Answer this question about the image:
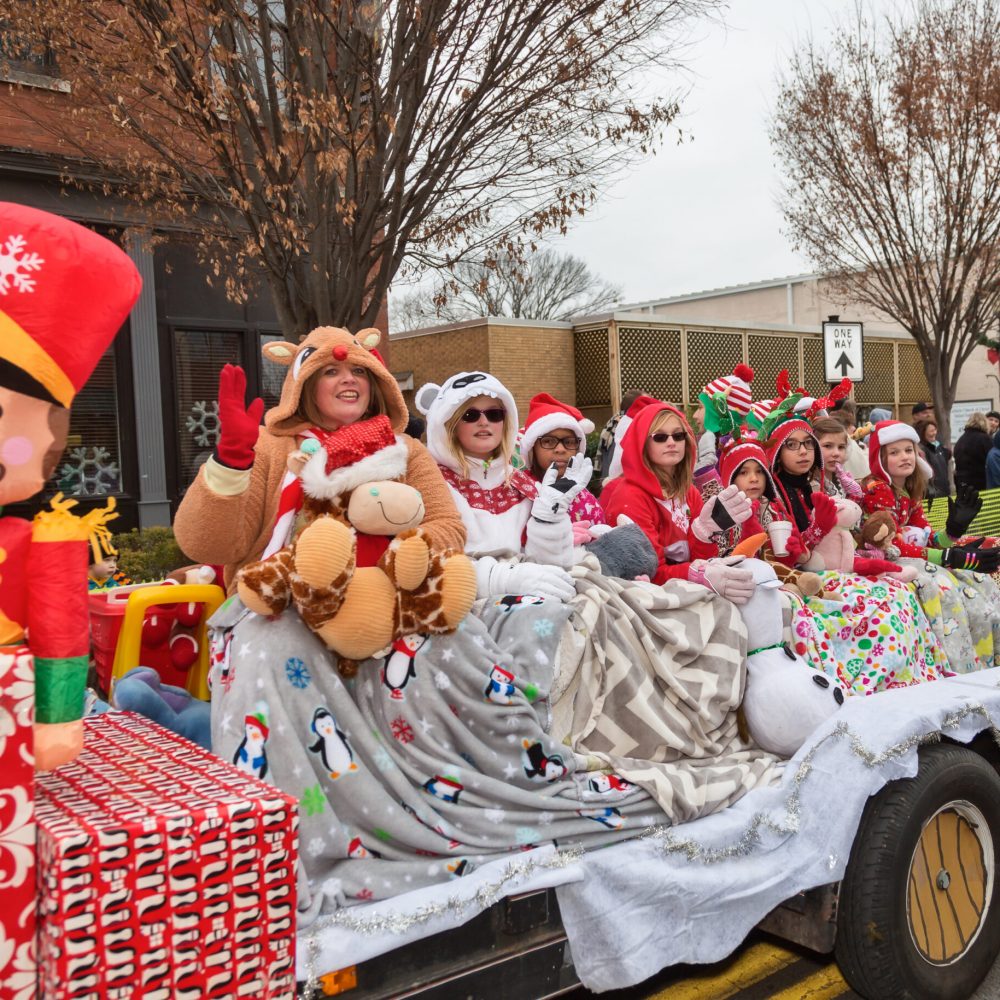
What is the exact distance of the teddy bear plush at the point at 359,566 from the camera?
93.3 inches

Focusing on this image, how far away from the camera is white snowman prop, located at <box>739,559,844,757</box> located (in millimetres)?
2947

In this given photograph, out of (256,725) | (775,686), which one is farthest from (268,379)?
(256,725)

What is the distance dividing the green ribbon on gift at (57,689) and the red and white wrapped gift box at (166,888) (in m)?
0.17

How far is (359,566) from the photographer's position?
2707 mm

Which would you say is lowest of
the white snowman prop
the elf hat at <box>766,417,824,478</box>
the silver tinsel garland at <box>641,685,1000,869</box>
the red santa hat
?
the silver tinsel garland at <box>641,685,1000,869</box>

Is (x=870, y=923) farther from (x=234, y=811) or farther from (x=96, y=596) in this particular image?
(x=96, y=596)

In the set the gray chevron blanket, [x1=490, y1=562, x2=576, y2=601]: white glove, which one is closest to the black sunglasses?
[x1=490, y1=562, x2=576, y2=601]: white glove

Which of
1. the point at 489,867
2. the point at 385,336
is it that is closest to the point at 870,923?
the point at 489,867

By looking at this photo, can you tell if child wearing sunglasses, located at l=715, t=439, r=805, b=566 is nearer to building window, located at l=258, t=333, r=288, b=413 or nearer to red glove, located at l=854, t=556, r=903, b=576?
red glove, located at l=854, t=556, r=903, b=576

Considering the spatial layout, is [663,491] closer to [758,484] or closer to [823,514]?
[758,484]

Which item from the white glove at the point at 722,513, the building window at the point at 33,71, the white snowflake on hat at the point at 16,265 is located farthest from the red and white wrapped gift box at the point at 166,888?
the building window at the point at 33,71

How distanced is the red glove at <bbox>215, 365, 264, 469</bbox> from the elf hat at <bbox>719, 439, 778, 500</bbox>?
2.18 meters

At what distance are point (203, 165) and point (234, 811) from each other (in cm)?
615

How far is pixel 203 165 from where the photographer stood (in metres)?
6.87
